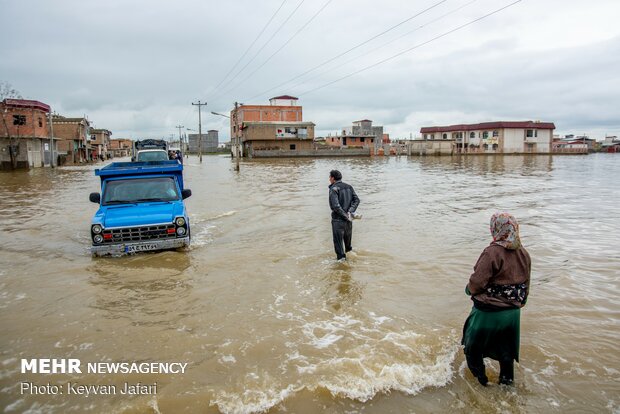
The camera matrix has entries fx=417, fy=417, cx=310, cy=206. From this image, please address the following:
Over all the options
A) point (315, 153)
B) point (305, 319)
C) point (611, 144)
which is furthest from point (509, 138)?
point (305, 319)

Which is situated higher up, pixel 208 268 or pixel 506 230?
pixel 506 230

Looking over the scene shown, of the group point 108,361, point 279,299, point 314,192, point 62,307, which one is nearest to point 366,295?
point 279,299

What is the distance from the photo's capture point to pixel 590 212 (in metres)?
15.8

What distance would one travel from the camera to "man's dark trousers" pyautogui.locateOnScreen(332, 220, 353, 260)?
8.71m

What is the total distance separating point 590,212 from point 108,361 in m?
17.0

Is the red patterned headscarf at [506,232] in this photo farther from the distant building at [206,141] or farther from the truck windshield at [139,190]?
the distant building at [206,141]

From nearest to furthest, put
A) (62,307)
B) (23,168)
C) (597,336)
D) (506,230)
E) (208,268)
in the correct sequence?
(506,230) → (597,336) → (62,307) → (208,268) → (23,168)

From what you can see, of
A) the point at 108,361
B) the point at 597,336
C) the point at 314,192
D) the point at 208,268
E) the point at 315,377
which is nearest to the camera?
the point at 315,377

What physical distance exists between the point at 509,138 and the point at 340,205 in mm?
84071

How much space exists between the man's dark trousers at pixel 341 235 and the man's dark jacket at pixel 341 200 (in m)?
0.16

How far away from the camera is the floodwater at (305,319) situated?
4281 mm

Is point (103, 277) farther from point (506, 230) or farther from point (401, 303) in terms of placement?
point (506, 230)

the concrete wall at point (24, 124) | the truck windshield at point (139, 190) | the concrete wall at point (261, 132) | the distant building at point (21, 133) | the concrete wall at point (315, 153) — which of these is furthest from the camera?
the concrete wall at point (261, 132)

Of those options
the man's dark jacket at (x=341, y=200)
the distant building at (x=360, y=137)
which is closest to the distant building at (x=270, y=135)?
the distant building at (x=360, y=137)
